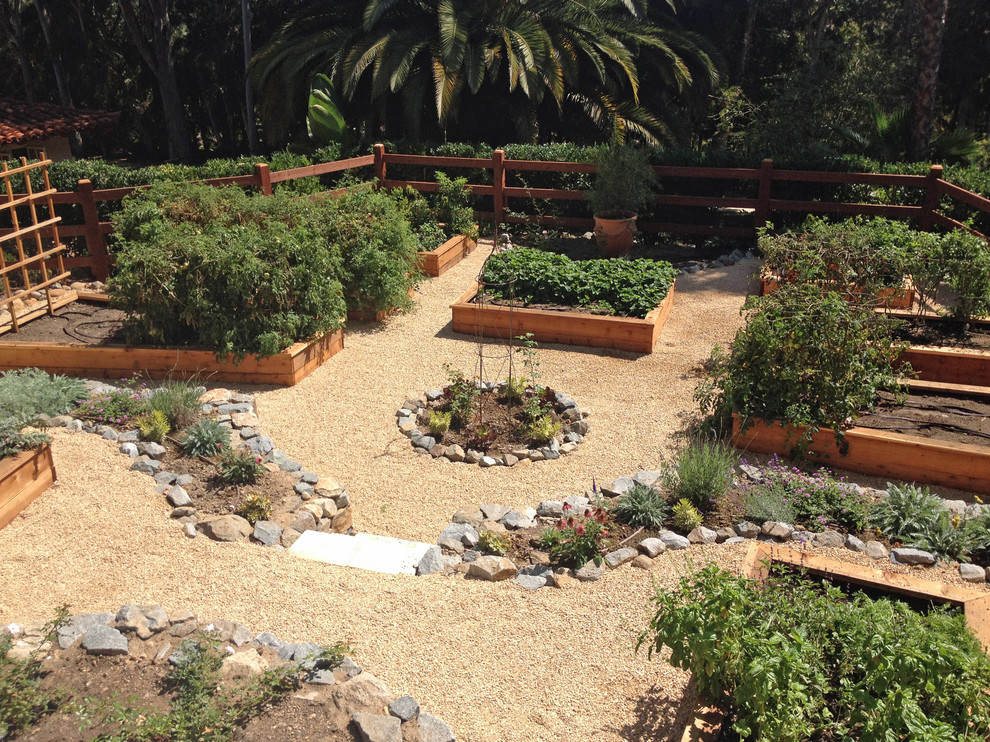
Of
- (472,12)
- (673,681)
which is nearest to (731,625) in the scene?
(673,681)

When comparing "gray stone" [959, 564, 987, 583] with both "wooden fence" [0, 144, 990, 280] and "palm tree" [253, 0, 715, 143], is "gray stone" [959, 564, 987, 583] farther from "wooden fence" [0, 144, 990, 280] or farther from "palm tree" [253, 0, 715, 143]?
"palm tree" [253, 0, 715, 143]

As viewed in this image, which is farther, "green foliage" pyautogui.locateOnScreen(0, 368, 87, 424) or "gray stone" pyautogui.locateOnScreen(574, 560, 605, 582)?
"green foliage" pyautogui.locateOnScreen(0, 368, 87, 424)

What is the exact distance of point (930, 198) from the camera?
10312mm

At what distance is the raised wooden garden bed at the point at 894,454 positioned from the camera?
547cm


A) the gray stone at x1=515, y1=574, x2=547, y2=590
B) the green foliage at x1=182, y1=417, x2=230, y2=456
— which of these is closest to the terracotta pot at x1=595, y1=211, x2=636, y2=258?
the green foliage at x1=182, y1=417, x2=230, y2=456

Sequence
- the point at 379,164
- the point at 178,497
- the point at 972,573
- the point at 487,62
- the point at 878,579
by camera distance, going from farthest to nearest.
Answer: the point at 487,62 < the point at 379,164 < the point at 178,497 < the point at 972,573 < the point at 878,579

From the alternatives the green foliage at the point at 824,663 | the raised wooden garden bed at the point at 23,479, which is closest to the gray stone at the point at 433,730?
the green foliage at the point at 824,663

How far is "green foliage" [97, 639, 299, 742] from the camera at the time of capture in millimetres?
3232

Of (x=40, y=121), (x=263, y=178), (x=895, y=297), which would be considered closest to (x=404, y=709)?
(x=895, y=297)

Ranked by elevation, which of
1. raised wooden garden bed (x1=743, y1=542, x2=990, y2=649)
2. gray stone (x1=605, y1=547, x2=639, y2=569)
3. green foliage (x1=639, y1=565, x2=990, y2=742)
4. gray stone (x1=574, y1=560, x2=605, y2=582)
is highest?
green foliage (x1=639, y1=565, x2=990, y2=742)

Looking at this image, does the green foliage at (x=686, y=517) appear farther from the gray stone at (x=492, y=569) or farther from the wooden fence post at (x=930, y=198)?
the wooden fence post at (x=930, y=198)

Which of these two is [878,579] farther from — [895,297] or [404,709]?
[895,297]

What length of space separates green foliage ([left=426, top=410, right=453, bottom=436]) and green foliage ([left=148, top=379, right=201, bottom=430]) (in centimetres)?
186

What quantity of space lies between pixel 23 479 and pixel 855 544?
5.11 metres
